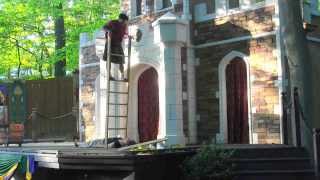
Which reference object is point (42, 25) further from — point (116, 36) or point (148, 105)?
point (116, 36)

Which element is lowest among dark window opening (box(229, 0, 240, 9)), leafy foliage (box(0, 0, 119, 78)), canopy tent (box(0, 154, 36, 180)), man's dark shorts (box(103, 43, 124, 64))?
canopy tent (box(0, 154, 36, 180))

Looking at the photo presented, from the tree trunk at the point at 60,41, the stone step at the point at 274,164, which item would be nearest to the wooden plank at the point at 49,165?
the stone step at the point at 274,164

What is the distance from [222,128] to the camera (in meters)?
12.3

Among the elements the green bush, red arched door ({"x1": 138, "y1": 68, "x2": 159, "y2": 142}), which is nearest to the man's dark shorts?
red arched door ({"x1": 138, "y1": 68, "x2": 159, "y2": 142})

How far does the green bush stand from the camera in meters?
8.27

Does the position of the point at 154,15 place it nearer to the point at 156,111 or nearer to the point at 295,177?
the point at 156,111

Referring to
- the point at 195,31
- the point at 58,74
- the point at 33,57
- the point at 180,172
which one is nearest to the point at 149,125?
the point at 195,31

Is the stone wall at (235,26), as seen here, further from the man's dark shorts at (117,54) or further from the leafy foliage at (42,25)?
the leafy foliage at (42,25)

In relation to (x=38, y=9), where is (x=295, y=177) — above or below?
below

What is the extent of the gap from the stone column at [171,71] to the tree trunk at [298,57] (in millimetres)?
3251

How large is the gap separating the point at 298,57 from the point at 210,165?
2764mm

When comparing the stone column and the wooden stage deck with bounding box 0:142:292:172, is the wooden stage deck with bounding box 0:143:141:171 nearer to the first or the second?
the wooden stage deck with bounding box 0:142:292:172

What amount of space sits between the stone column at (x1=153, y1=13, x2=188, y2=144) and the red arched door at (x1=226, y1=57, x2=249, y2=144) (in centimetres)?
138

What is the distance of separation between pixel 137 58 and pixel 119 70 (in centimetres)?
120
